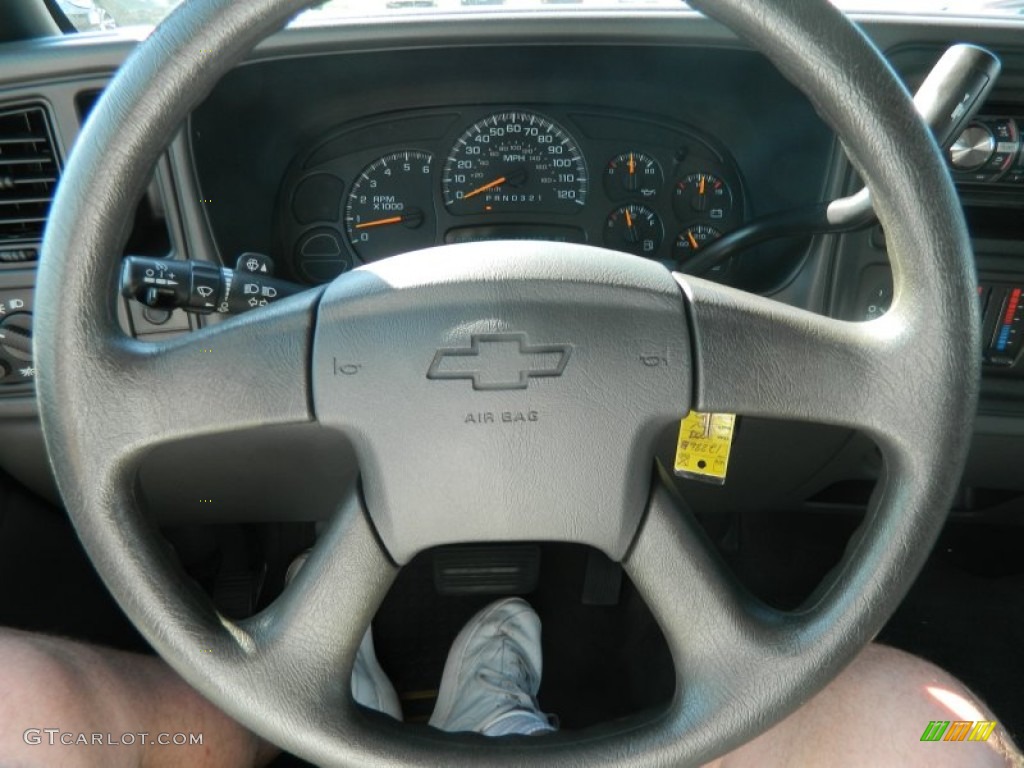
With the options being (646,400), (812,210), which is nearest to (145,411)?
(646,400)

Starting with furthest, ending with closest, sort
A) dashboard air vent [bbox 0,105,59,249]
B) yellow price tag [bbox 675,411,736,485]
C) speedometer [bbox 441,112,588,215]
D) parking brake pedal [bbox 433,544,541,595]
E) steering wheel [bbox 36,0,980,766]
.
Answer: parking brake pedal [bbox 433,544,541,595] < speedometer [bbox 441,112,588,215] < dashboard air vent [bbox 0,105,59,249] < yellow price tag [bbox 675,411,736,485] < steering wheel [bbox 36,0,980,766]

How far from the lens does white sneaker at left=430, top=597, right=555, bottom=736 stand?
4.37 ft

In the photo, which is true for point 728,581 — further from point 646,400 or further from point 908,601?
point 908,601

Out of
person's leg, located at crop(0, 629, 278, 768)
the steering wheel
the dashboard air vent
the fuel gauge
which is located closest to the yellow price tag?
the steering wheel

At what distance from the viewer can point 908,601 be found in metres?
1.91

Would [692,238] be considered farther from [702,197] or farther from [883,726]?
[883,726]

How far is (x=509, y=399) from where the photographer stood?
29.3 inches

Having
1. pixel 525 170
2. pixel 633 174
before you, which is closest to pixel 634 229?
pixel 633 174

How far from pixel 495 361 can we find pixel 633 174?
0.87m

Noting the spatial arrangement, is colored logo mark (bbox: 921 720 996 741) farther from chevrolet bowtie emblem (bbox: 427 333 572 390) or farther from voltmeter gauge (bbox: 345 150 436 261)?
voltmeter gauge (bbox: 345 150 436 261)

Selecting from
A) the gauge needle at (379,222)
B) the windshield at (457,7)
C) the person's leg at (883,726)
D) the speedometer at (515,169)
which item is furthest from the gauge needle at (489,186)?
the person's leg at (883,726)

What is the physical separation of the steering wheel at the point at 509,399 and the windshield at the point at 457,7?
0.67m

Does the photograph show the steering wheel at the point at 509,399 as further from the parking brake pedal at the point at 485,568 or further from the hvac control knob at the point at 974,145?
the parking brake pedal at the point at 485,568

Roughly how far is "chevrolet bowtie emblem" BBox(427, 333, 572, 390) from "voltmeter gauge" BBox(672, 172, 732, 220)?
87cm
